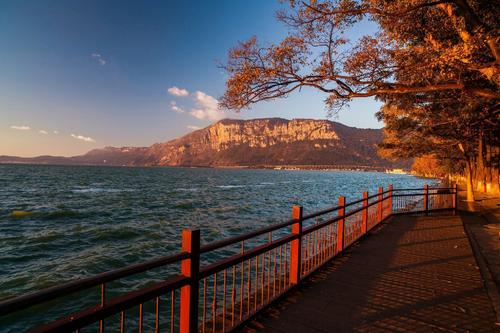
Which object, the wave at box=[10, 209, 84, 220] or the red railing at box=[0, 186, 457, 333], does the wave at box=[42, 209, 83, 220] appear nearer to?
the wave at box=[10, 209, 84, 220]

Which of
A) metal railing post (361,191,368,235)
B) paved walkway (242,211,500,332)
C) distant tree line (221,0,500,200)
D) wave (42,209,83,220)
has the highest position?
distant tree line (221,0,500,200)

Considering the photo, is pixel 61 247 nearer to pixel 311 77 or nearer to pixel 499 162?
pixel 311 77

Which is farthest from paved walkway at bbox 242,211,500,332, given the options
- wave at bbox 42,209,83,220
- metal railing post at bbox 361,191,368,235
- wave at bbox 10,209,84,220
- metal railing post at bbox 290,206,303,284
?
wave at bbox 10,209,84,220

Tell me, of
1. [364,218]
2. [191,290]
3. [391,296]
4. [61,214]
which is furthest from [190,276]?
[61,214]

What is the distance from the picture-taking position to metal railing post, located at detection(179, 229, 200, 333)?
12.0 feet

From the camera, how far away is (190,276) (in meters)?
3.66

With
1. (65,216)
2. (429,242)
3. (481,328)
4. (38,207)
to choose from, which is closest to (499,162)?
(429,242)

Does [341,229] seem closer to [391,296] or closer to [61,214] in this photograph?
[391,296]

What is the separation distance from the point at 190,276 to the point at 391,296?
4191 mm

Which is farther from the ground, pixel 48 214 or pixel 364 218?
pixel 364 218

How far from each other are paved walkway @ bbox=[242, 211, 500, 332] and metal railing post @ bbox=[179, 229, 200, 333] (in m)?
1.29

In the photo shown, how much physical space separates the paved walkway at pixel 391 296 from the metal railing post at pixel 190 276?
50.7 inches

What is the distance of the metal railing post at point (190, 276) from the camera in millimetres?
3666

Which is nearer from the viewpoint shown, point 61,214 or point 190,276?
point 190,276
